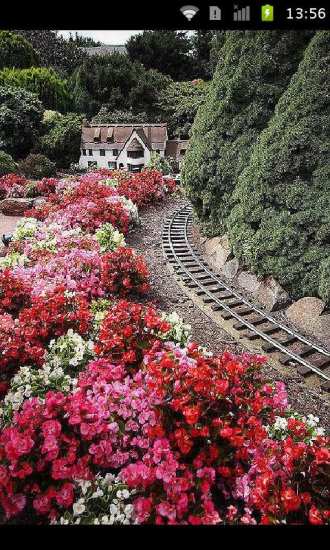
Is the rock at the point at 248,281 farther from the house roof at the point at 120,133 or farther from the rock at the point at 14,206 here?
the house roof at the point at 120,133

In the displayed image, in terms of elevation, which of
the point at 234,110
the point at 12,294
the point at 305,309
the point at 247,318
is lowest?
the point at 247,318


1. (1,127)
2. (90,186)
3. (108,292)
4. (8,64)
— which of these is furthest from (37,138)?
(108,292)

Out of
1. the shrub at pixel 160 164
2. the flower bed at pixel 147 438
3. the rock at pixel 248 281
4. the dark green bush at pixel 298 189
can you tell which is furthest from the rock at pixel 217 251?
the shrub at pixel 160 164

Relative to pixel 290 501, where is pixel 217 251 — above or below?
below

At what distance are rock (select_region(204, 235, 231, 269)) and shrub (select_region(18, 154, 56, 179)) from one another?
19.4 m

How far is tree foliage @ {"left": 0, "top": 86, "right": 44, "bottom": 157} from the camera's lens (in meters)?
32.1

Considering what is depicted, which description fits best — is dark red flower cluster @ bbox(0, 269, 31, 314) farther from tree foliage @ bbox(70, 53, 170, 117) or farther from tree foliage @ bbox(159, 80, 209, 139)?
tree foliage @ bbox(70, 53, 170, 117)

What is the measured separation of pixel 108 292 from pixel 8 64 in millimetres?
44444

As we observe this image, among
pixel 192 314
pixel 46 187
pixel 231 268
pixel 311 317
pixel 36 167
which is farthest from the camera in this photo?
pixel 36 167

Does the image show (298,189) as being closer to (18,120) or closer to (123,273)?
(123,273)

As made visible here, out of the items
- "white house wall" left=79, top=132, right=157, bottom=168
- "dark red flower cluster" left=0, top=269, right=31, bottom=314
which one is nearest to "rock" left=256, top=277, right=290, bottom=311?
"dark red flower cluster" left=0, top=269, right=31, bottom=314
